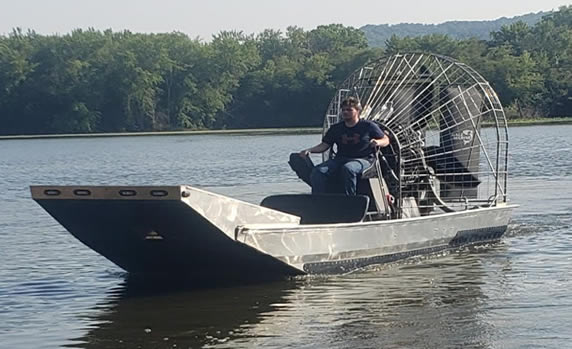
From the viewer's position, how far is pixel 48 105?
4601 inches

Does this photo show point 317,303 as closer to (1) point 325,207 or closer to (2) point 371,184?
(1) point 325,207

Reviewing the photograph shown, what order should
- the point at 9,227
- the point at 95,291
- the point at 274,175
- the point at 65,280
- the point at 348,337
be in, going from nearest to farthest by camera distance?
the point at 348,337
the point at 95,291
the point at 65,280
the point at 9,227
the point at 274,175

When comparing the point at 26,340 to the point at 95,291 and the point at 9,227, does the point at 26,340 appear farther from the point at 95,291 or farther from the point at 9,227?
the point at 9,227

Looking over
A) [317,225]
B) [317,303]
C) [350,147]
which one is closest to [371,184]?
[350,147]

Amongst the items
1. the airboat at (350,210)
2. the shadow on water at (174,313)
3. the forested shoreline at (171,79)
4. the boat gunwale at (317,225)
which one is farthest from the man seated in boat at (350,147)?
the forested shoreline at (171,79)

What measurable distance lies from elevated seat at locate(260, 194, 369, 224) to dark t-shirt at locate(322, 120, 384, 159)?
32.3 inches

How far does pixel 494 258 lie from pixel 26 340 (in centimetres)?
762

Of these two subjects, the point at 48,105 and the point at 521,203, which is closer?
the point at 521,203

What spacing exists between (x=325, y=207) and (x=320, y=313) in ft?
9.05

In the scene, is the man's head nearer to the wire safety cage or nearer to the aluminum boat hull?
the wire safety cage

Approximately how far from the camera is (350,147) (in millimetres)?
17047

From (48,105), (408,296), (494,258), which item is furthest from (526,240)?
(48,105)

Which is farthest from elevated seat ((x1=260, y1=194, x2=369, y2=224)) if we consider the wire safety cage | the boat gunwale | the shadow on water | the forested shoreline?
the forested shoreline

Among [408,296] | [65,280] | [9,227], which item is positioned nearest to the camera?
[408,296]
